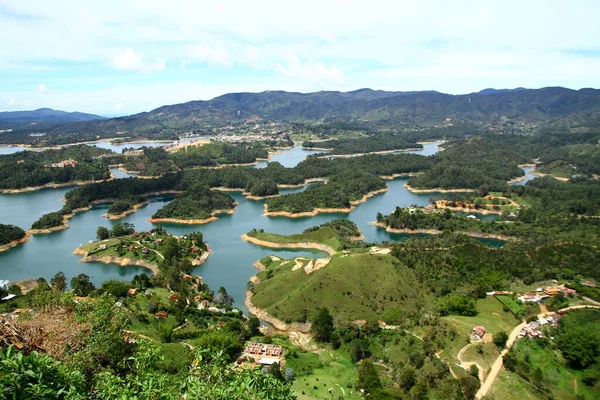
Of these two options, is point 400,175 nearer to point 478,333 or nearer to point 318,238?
point 318,238

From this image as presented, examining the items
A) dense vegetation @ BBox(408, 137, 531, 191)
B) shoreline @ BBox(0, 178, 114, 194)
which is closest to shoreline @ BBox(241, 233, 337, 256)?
dense vegetation @ BBox(408, 137, 531, 191)

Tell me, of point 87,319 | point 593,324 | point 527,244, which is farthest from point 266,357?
point 527,244

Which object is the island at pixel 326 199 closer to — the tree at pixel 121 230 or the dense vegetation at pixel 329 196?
the dense vegetation at pixel 329 196

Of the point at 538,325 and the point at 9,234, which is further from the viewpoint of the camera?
the point at 9,234

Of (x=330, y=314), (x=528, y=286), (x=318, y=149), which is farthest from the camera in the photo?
(x=318, y=149)

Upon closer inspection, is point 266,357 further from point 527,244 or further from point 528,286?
point 527,244

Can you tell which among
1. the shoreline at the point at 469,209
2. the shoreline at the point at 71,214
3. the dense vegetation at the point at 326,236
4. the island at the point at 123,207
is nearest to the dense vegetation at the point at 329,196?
the dense vegetation at the point at 326,236

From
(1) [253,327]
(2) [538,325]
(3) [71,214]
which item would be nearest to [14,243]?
(3) [71,214]
